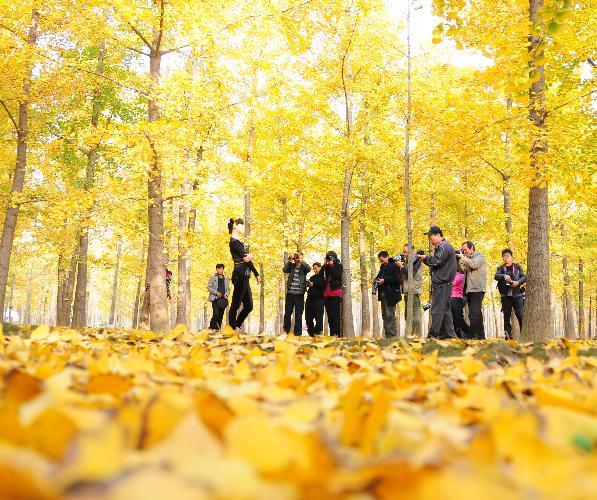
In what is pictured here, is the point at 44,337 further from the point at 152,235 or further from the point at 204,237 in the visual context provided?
the point at 204,237

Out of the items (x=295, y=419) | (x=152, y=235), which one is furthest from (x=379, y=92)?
(x=295, y=419)

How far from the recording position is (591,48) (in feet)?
32.1

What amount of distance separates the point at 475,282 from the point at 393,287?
1638 millimetres

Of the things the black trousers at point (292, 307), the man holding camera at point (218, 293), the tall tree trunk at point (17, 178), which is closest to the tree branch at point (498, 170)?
the black trousers at point (292, 307)

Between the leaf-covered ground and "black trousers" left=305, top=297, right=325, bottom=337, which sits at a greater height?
"black trousers" left=305, top=297, right=325, bottom=337

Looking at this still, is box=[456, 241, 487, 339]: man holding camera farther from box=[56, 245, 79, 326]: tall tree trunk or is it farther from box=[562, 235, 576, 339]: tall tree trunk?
box=[562, 235, 576, 339]: tall tree trunk

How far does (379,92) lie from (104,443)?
14243 mm

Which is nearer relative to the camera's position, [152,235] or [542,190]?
[542,190]

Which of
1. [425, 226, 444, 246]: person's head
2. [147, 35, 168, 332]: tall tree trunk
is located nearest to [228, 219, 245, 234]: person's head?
[147, 35, 168, 332]: tall tree trunk

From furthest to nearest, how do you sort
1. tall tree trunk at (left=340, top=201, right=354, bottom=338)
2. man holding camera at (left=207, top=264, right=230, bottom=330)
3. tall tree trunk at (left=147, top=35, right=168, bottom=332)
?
tall tree trunk at (left=340, top=201, right=354, bottom=338)
man holding camera at (left=207, top=264, right=230, bottom=330)
tall tree trunk at (left=147, top=35, right=168, bottom=332)

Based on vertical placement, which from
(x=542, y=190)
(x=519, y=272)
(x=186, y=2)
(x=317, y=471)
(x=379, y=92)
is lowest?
(x=317, y=471)

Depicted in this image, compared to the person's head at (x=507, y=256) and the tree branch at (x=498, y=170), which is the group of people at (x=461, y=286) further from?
the tree branch at (x=498, y=170)

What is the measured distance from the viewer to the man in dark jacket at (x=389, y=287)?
10.3 metres

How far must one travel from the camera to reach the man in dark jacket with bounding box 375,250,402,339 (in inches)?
404
